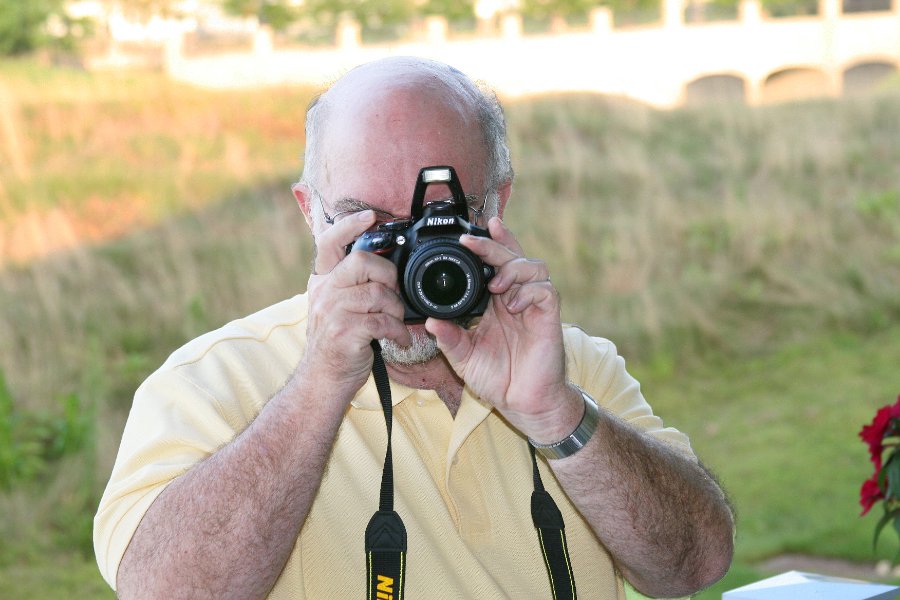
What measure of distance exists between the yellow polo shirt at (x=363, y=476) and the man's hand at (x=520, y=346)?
168 millimetres

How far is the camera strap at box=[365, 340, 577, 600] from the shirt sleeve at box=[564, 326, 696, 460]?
12.2 inches

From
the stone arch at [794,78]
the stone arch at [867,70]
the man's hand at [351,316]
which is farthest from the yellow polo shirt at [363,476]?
the stone arch at [867,70]

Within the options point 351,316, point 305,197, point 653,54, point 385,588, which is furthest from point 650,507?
point 653,54

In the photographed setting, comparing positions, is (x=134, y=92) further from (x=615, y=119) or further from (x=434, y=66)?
(x=434, y=66)

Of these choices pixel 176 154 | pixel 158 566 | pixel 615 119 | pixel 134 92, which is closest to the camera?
pixel 158 566

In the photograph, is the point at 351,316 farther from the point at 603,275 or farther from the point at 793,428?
the point at 603,275

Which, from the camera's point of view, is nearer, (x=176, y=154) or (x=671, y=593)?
(x=671, y=593)

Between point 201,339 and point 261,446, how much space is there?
1.23ft

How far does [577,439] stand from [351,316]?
0.40m

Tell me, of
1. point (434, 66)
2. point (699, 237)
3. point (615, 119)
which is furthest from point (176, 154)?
point (434, 66)

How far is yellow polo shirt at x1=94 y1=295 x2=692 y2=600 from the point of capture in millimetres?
1696

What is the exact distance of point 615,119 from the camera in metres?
14.0

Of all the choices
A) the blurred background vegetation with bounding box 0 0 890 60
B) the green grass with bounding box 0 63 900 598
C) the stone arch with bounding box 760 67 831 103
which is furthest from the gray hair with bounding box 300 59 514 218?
the stone arch with bounding box 760 67 831 103

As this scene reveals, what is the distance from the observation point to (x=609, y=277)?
8.07m
